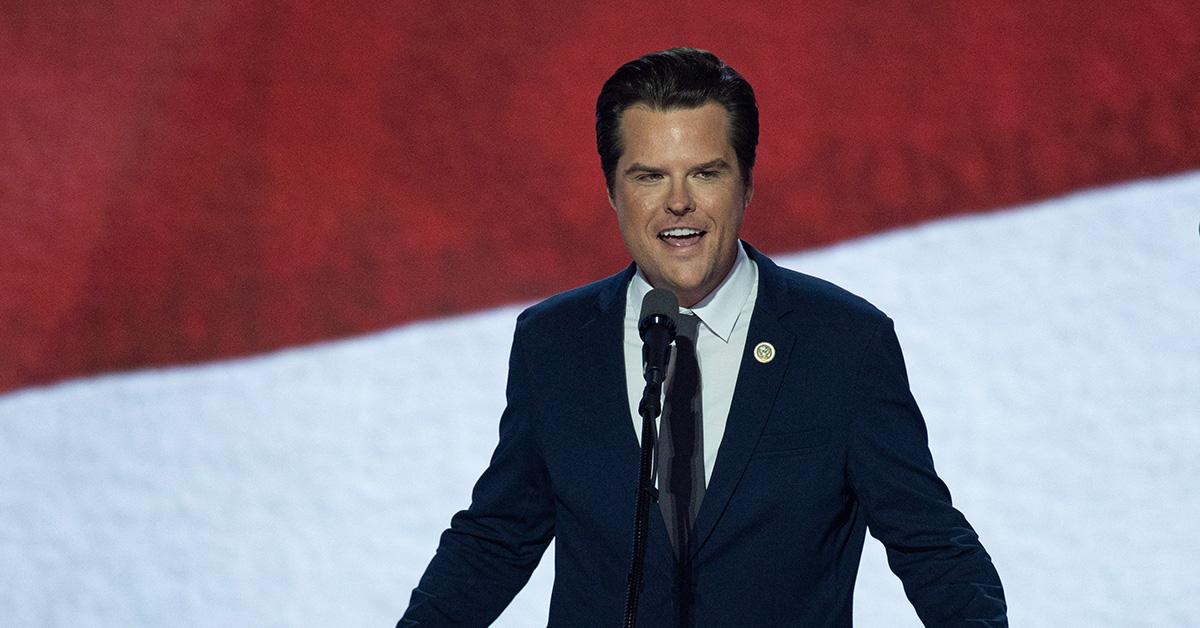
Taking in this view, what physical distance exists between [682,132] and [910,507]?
1.26 feet

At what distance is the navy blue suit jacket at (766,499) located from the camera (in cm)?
115

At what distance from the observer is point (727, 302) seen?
1267 millimetres

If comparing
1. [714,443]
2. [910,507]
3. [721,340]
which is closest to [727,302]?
[721,340]

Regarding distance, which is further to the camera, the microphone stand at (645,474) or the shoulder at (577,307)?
the shoulder at (577,307)

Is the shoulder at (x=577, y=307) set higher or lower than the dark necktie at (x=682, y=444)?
higher

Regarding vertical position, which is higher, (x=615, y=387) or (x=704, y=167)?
(x=704, y=167)

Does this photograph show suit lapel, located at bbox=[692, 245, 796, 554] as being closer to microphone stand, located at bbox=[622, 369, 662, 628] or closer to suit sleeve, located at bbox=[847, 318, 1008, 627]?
suit sleeve, located at bbox=[847, 318, 1008, 627]

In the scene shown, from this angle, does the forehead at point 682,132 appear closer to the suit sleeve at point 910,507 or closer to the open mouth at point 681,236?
the open mouth at point 681,236

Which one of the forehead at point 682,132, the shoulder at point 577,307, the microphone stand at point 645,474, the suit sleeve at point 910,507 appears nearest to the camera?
the microphone stand at point 645,474

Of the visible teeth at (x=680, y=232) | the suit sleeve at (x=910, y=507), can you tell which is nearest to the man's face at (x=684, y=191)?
the visible teeth at (x=680, y=232)

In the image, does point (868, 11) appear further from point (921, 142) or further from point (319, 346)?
point (319, 346)

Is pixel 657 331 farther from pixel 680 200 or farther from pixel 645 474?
pixel 680 200

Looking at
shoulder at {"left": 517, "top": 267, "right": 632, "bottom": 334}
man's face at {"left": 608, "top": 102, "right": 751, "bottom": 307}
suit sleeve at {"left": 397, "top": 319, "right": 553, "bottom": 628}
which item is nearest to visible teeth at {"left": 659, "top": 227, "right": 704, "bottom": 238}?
man's face at {"left": 608, "top": 102, "right": 751, "bottom": 307}

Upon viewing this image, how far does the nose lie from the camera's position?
1.19 meters
